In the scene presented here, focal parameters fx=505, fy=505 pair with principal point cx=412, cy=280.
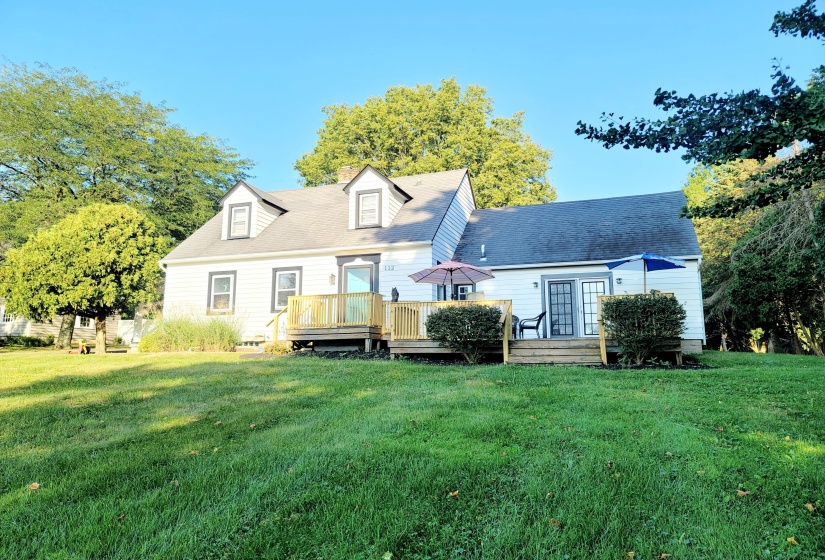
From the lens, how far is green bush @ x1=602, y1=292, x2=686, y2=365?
934cm

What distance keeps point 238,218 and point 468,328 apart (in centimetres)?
1030

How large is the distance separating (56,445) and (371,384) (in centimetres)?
384

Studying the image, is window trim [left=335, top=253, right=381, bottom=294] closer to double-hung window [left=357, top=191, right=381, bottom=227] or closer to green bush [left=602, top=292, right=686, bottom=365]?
double-hung window [left=357, top=191, right=381, bottom=227]

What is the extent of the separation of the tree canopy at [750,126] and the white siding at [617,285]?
8297 millimetres

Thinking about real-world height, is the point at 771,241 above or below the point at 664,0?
below

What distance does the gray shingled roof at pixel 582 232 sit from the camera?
44.7 ft

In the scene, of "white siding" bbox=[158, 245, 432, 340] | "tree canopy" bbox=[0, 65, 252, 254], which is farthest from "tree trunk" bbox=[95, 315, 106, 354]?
"tree canopy" bbox=[0, 65, 252, 254]

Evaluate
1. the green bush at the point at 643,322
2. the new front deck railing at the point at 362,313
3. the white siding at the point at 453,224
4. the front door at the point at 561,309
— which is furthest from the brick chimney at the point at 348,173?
the green bush at the point at 643,322

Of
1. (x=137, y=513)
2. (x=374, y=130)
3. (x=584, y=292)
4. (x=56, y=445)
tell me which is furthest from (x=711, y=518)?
(x=374, y=130)

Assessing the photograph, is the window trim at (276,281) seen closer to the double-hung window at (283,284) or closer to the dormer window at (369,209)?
the double-hung window at (283,284)

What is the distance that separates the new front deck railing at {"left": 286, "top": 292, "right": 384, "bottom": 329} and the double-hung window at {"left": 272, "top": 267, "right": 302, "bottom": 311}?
2.42 meters

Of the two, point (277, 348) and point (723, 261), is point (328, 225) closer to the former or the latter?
point (277, 348)

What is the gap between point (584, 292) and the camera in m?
13.7

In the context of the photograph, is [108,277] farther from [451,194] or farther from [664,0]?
[664,0]
